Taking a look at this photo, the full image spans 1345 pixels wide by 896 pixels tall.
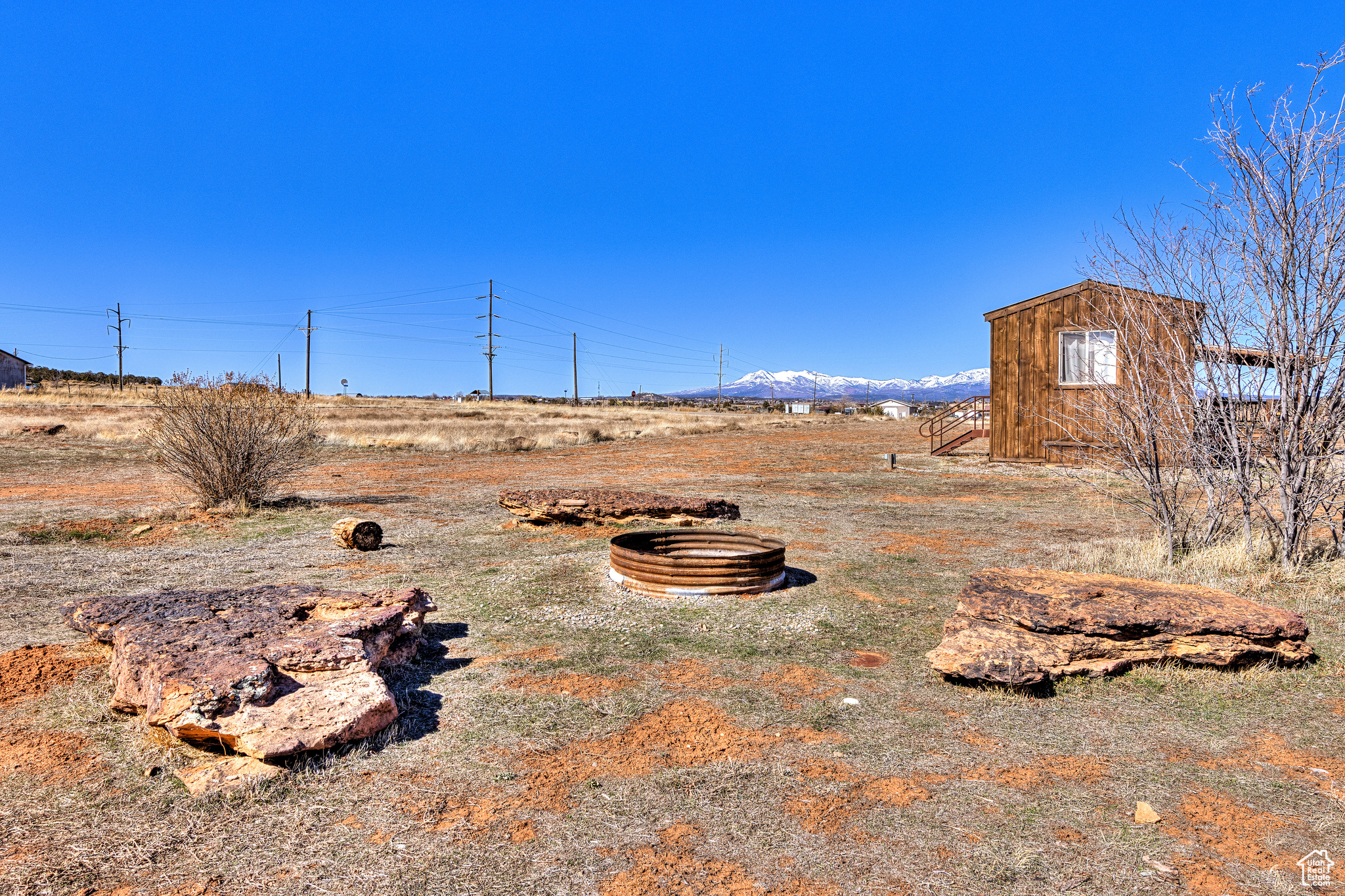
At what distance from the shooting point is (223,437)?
1069cm

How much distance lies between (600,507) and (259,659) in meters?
5.96

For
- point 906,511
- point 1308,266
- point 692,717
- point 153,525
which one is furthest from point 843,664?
point 153,525

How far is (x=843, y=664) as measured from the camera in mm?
4781

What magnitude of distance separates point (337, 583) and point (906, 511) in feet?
25.5

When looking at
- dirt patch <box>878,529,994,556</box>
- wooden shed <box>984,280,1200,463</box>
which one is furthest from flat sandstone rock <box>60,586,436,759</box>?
wooden shed <box>984,280,1200,463</box>

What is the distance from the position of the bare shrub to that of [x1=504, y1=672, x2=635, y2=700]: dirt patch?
328 inches

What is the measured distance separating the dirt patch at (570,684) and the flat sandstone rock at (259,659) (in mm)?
800

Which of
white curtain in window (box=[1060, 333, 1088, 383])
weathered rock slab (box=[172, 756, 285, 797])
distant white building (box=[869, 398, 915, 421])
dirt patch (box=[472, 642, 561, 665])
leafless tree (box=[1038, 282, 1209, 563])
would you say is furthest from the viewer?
distant white building (box=[869, 398, 915, 421])

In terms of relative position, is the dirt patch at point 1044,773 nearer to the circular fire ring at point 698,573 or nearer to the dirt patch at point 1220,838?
the dirt patch at point 1220,838

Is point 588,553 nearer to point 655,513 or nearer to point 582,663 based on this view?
point 655,513

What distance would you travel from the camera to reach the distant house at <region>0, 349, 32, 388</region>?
59219mm

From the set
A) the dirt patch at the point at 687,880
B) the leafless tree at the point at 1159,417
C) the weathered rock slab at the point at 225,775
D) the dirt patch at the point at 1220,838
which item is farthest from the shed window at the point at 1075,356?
the weathered rock slab at the point at 225,775

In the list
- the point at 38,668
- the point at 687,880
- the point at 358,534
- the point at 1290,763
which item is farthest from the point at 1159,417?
the point at 38,668

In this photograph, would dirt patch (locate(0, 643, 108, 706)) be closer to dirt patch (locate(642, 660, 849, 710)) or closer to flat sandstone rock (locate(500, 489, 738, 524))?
dirt patch (locate(642, 660, 849, 710))
